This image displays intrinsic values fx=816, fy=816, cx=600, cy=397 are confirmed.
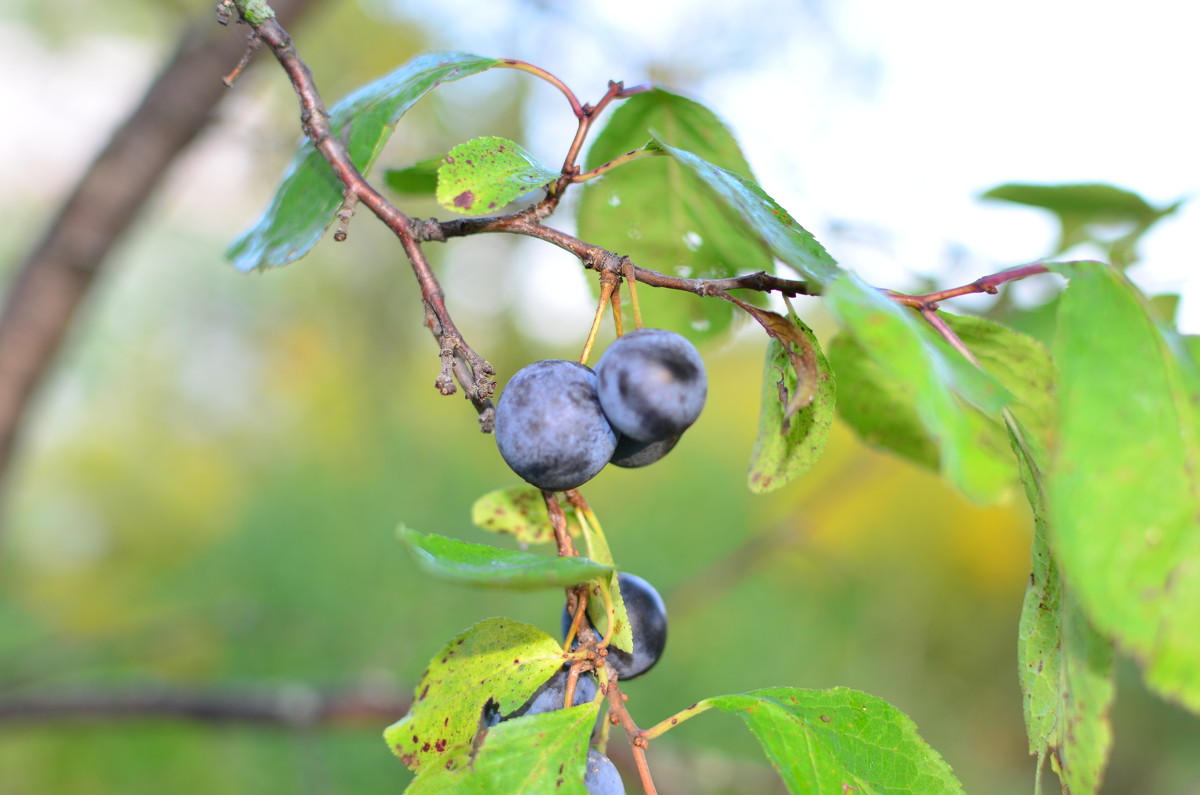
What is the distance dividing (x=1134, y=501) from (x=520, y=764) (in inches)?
9.8

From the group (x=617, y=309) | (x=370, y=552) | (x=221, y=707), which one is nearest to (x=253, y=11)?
(x=617, y=309)

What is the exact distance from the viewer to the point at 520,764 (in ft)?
1.11

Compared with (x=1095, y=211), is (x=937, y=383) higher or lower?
lower

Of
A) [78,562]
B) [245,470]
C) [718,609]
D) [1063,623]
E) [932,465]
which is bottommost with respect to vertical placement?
[1063,623]

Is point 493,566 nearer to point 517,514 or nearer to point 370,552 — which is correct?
point 517,514

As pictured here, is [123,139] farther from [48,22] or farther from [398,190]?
[48,22]

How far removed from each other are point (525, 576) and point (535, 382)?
4.4 inches

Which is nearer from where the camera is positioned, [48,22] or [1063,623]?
[1063,623]

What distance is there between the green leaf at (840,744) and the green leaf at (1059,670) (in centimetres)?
5

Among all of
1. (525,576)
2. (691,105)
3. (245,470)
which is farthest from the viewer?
(245,470)

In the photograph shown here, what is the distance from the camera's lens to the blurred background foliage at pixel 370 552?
7.43ft

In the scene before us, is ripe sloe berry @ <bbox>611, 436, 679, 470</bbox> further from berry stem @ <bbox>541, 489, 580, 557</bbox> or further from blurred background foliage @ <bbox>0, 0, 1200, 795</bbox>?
blurred background foliage @ <bbox>0, 0, 1200, 795</bbox>

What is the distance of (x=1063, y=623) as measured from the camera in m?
0.34

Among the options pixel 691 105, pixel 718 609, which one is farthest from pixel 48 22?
pixel 691 105
